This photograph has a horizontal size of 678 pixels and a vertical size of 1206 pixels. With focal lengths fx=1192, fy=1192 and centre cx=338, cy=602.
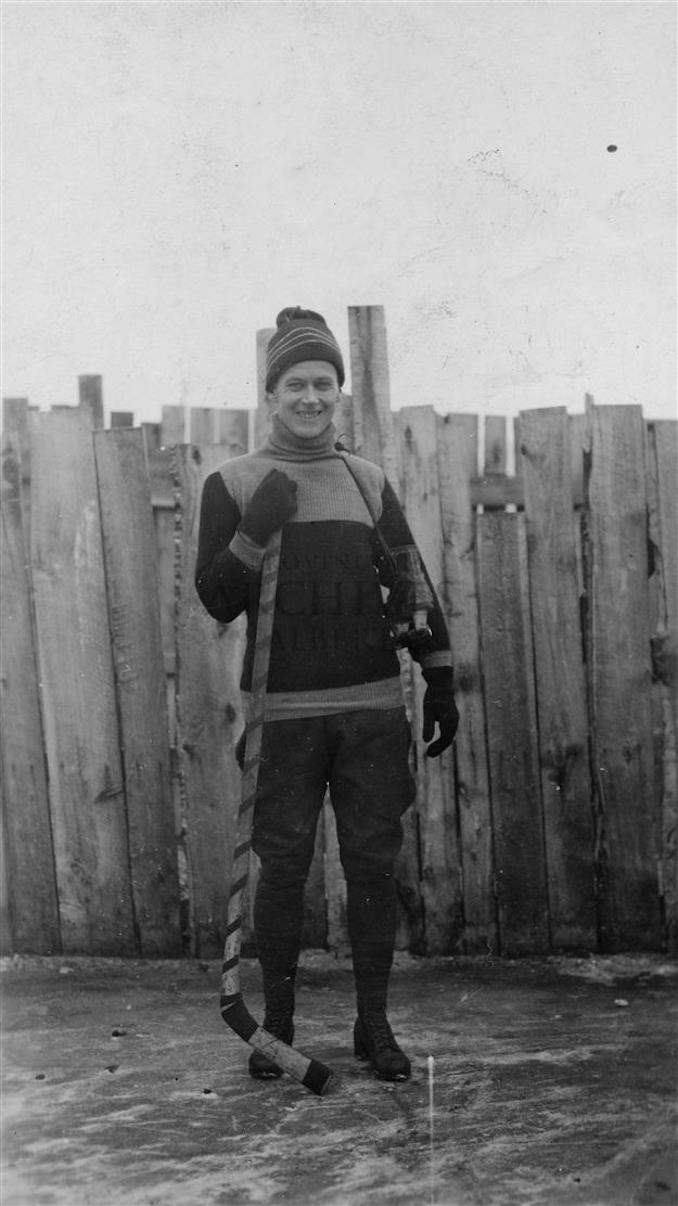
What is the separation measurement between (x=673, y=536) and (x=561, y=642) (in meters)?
0.53

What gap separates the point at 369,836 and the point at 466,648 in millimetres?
1085

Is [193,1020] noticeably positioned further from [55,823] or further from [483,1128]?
[483,1128]

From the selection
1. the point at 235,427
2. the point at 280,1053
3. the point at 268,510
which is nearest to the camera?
the point at 280,1053

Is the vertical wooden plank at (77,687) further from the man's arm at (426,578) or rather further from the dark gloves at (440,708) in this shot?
the dark gloves at (440,708)

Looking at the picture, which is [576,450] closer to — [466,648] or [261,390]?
[466,648]

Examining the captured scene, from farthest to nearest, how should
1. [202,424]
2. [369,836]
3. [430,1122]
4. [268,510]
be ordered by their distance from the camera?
[202,424] < [369,836] < [268,510] < [430,1122]

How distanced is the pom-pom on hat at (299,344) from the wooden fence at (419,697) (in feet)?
2.53

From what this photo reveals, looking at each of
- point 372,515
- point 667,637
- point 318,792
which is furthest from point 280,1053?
point 667,637

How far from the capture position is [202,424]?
4.47 m

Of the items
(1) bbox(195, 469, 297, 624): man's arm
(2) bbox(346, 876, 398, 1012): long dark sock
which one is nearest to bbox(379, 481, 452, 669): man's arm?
(1) bbox(195, 469, 297, 624): man's arm

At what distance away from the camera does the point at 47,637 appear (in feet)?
13.4

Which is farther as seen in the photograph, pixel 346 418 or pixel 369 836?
pixel 346 418

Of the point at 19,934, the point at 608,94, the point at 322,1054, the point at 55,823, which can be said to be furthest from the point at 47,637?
the point at 608,94

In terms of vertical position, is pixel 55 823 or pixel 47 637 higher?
pixel 47 637
